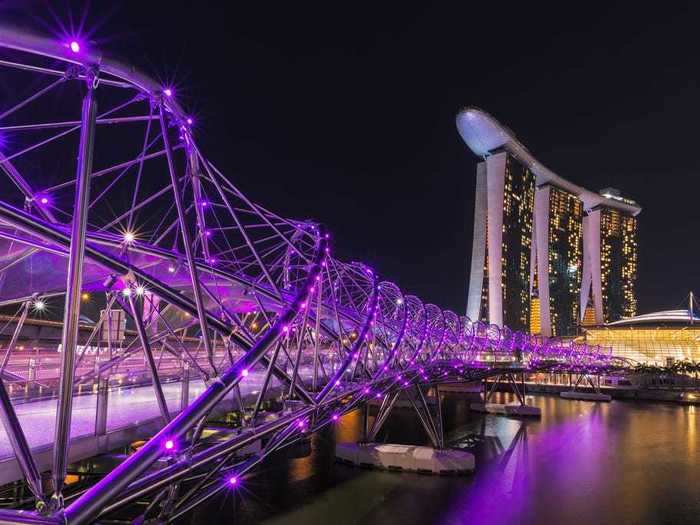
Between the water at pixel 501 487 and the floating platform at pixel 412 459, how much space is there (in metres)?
0.85

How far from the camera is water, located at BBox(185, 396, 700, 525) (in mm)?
27172

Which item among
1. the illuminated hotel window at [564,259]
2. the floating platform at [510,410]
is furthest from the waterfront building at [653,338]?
the floating platform at [510,410]

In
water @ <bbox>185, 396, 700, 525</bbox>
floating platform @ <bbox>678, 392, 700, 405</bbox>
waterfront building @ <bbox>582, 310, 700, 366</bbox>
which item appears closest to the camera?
water @ <bbox>185, 396, 700, 525</bbox>

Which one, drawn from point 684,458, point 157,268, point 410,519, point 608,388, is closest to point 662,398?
point 608,388

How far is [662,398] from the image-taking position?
303 ft

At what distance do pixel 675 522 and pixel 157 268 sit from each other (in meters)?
26.4

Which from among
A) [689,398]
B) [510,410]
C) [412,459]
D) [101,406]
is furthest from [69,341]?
[689,398]

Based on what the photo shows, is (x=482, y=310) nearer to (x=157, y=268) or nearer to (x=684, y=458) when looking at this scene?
(x=684, y=458)

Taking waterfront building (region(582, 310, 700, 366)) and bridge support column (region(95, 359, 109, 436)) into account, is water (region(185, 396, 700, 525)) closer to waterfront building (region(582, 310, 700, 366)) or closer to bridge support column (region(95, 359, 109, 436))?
bridge support column (region(95, 359, 109, 436))

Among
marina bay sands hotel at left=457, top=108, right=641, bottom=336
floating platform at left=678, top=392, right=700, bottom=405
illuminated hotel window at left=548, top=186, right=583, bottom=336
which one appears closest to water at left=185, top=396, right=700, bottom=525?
floating platform at left=678, top=392, right=700, bottom=405

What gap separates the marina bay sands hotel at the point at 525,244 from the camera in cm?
14150

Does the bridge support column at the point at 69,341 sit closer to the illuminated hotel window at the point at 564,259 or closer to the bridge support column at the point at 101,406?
the bridge support column at the point at 101,406

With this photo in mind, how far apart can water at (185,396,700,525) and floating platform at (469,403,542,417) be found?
45.2ft

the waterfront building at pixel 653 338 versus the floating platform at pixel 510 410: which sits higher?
the waterfront building at pixel 653 338
